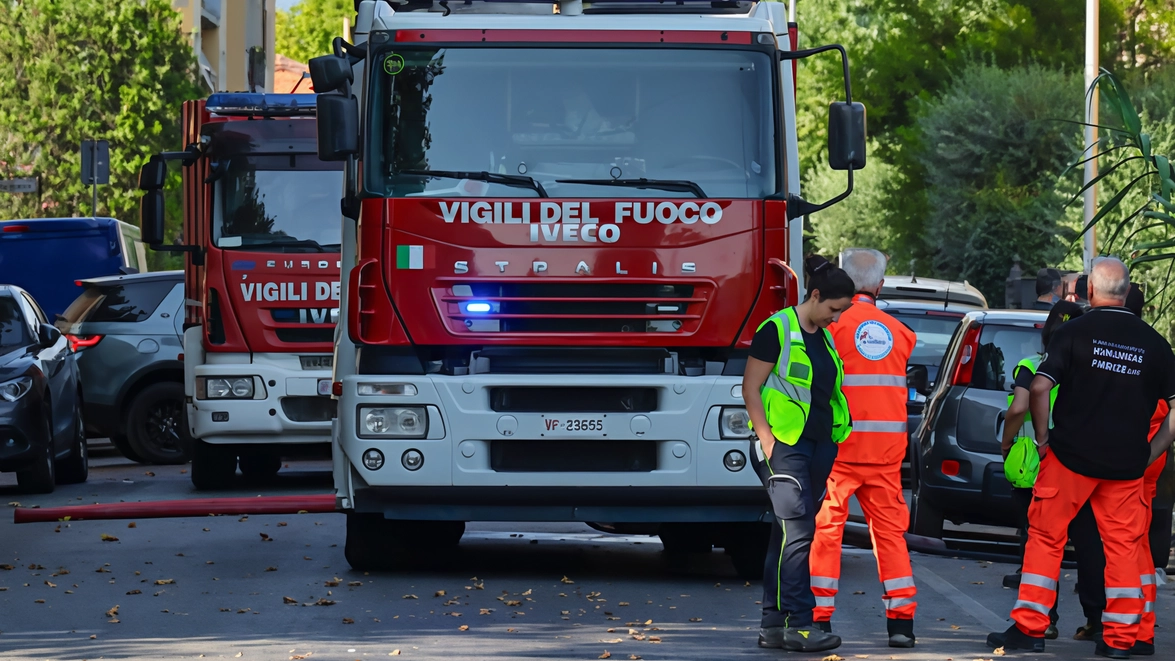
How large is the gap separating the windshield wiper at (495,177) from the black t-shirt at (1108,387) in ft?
8.80

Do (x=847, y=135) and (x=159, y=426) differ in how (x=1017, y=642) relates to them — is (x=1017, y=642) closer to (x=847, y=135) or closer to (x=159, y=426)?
(x=847, y=135)

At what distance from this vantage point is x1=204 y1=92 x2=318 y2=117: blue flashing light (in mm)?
15172

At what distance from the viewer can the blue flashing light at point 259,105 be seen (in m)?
15.2

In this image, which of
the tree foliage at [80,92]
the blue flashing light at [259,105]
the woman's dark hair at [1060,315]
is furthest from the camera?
the tree foliage at [80,92]

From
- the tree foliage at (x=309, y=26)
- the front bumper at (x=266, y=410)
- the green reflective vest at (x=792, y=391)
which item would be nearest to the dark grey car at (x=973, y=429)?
the green reflective vest at (x=792, y=391)

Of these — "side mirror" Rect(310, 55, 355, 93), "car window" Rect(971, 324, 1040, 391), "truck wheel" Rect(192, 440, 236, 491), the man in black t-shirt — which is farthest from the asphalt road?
"side mirror" Rect(310, 55, 355, 93)

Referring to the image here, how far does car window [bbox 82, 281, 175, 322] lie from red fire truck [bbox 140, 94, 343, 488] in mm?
3281

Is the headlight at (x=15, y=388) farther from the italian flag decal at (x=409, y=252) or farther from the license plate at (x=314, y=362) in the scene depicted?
the italian flag decal at (x=409, y=252)

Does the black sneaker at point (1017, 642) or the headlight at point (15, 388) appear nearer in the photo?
the black sneaker at point (1017, 642)

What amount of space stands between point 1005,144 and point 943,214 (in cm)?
196

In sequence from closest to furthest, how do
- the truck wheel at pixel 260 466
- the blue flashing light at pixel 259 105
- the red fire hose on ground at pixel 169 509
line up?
the red fire hose on ground at pixel 169 509 < the blue flashing light at pixel 259 105 < the truck wheel at pixel 260 466

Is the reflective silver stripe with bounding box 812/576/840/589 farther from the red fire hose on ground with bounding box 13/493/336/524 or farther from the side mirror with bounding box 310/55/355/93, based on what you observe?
the red fire hose on ground with bounding box 13/493/336/524

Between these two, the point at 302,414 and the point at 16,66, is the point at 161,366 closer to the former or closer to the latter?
the point at 302,414

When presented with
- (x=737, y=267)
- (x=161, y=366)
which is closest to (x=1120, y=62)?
(x=161, y=366)
